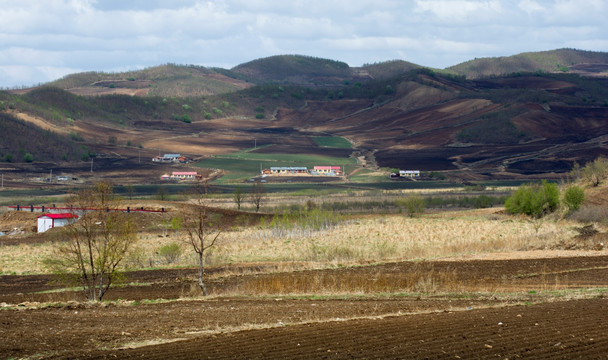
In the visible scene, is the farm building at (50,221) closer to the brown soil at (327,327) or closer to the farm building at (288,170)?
the brown soil at (327,327)

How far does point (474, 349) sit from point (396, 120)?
525 ft

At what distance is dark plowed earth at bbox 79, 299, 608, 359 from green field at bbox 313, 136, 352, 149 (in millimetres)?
130628

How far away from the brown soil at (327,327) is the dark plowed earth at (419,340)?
0.08 feet

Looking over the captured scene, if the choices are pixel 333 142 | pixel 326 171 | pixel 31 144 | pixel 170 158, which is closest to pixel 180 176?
pixel 170 158

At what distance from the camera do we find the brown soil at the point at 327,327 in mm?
14781

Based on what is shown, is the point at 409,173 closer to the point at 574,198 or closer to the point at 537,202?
the point at 537,202

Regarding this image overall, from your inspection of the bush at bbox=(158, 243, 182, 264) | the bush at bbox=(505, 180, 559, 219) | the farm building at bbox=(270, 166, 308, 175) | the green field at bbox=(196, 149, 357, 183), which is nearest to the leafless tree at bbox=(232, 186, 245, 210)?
the bush at bbox=(505, 180, 559, 219)

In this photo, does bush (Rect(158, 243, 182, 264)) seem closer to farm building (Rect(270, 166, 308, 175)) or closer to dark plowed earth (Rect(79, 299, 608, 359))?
dark plowed earth (Rect(79, 299, 608, 359))

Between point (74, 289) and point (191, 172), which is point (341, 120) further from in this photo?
point (74, 289)

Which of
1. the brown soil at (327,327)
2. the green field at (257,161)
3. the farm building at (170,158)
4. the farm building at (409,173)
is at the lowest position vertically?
the brown soil at (327,327)

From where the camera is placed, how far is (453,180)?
360 ft

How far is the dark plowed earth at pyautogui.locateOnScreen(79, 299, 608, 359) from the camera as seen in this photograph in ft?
47.7

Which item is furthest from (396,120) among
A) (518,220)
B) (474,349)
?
(474,349)

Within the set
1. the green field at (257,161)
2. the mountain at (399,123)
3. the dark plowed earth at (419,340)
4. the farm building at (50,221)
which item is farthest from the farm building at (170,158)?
the dark plowed earth at (419,340)
